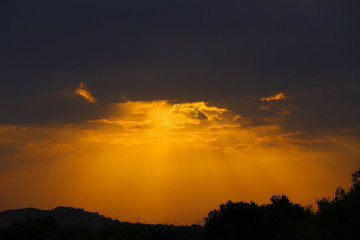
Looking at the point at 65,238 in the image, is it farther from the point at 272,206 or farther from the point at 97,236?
the point at 272,206

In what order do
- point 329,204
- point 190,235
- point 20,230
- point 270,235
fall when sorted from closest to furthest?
point 329,204, point 20,230, point 270,235, point 190,235

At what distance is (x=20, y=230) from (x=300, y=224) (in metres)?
44.5

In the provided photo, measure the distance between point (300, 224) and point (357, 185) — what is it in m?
6.90

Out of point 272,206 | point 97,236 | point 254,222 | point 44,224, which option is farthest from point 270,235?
point 44,224

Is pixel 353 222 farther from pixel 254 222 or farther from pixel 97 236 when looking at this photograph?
pixel 254 222

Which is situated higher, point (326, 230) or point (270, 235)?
point (270, 235)

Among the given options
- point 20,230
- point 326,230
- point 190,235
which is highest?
point 190,235

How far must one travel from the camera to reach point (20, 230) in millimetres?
79438

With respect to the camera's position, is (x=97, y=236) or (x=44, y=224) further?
(x=44, y=224)

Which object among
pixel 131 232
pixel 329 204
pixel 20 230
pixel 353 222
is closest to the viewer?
pixel 353 222

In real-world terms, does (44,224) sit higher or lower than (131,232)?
higher

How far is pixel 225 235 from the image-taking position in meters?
88.6

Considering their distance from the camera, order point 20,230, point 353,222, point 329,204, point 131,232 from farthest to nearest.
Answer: point 20,230, point 131,232, point 329,204, point 353,222

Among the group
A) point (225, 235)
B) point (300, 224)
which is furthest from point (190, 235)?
point (300, 224)
